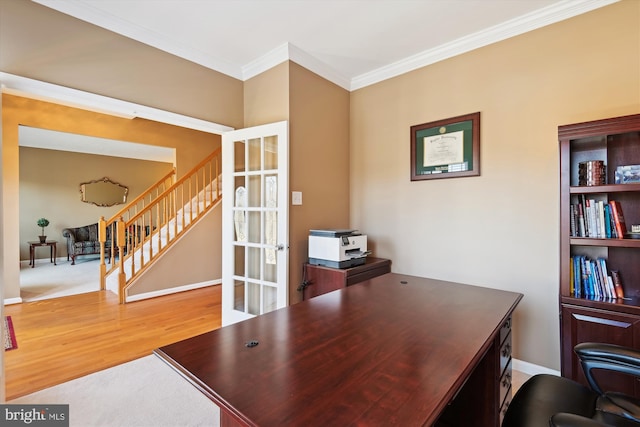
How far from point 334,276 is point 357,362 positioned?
1.61 meters

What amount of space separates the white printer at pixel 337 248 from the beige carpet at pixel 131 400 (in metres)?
1.32

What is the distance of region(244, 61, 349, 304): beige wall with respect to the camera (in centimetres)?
276

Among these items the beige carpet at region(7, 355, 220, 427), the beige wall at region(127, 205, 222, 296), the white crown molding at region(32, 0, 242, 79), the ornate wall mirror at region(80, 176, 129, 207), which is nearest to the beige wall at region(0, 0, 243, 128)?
the white crown molding at region(32, 0, 242, 79)

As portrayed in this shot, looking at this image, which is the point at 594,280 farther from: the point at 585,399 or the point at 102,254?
the point at 102,254

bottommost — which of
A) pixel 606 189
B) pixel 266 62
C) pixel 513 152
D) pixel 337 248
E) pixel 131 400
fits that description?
pixel 131 400

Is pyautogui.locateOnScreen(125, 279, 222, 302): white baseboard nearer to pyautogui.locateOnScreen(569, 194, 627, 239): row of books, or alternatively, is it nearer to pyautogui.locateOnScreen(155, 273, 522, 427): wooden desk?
pyautogui.locateOnScreen(155, 273, 522, 427): wooden desk

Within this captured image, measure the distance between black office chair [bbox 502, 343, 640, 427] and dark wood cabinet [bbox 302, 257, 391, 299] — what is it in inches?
55.2

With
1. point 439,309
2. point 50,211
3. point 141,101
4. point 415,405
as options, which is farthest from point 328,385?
point 50,211

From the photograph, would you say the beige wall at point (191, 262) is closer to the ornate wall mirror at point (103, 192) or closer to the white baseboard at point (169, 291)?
the white baseboard at point (169, 291)

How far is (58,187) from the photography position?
23.7 ft

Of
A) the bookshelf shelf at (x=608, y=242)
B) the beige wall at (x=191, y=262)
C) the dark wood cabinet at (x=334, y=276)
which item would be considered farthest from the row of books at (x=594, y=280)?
the beige wall at (x=191, y=262)

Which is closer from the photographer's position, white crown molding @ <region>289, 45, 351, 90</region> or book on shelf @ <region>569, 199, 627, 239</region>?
book on shelf @ <region>569, 199, 627, 239</region>

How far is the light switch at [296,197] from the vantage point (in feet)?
8.94

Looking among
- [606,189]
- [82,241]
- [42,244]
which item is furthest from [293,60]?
[42,244]
